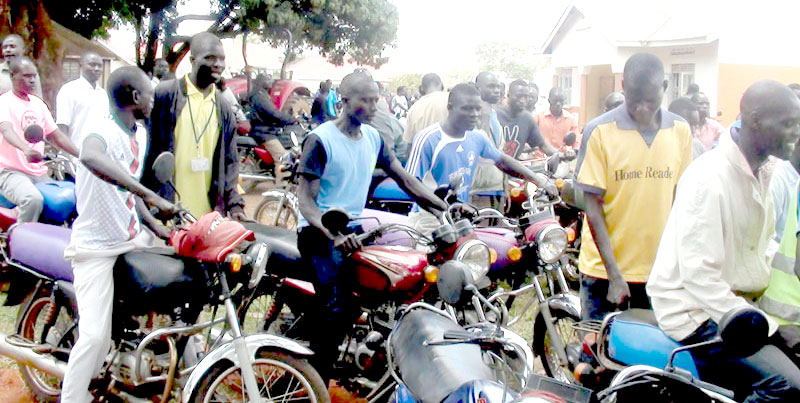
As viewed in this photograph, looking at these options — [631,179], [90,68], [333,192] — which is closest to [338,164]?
[333,192]

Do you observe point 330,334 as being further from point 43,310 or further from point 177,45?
point 177,45

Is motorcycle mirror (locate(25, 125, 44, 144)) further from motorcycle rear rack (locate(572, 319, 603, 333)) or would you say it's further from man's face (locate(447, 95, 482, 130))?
motorcycle rear rack (locate(572, 319, 603, 333))

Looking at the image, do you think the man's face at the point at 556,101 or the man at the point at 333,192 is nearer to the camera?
the man at the point at 333,192

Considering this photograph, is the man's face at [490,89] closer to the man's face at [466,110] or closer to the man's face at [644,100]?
the man's face at [466,110]

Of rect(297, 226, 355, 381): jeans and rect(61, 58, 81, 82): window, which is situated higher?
rect(61, 58, 81, 82): window

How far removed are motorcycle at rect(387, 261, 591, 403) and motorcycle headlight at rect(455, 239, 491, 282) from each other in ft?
2.03

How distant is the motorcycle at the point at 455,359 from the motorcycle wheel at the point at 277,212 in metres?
4.96

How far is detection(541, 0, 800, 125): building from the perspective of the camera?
18719mm

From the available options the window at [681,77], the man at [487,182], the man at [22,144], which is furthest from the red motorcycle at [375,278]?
the window at [681,77]

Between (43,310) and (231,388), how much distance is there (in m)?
1.47

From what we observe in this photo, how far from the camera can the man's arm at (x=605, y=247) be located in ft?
12.4

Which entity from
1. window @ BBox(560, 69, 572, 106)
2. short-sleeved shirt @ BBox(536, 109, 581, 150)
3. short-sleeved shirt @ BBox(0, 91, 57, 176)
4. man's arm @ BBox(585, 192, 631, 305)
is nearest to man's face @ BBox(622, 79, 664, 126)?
man's arm @ BBox(585, 192, 631, 305)

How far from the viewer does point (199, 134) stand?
511 cm

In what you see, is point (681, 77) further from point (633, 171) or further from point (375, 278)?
point (375, 278)
